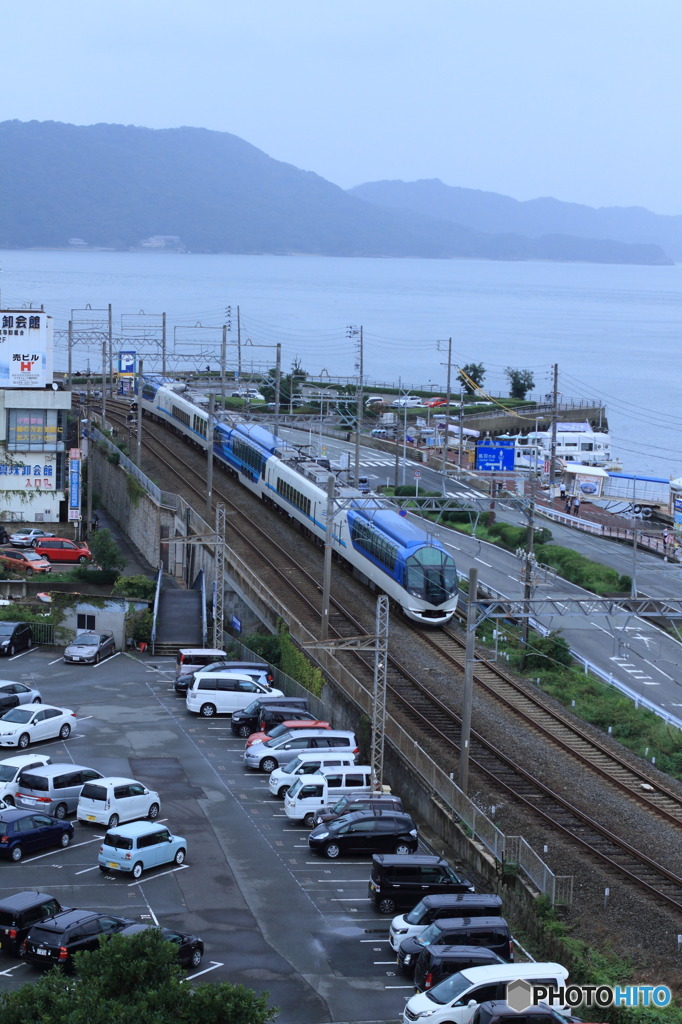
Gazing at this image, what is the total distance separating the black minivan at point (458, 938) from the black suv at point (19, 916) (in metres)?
5.27

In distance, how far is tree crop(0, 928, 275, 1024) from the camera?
45.6ft

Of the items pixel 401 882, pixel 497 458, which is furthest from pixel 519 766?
pixel 497 458

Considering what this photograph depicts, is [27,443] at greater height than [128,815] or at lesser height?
greater

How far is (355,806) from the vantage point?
24.6m

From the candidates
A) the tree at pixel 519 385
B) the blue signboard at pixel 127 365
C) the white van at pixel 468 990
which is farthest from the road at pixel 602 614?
the tree at pixel 519 385

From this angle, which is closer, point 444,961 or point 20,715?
point 444,961

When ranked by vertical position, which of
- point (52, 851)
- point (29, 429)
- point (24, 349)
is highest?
point (24, 349)

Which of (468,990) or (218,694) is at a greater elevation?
(468,990)

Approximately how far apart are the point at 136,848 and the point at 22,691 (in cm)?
1221

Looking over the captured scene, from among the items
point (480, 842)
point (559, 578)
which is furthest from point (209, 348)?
point (480, 842)

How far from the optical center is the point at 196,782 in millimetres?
27781

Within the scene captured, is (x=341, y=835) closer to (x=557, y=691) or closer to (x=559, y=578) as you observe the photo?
(x=557, y=691)

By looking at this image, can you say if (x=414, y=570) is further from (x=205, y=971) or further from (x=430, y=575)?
(x=205, y=971)

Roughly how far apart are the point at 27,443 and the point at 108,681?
19.8 meters
